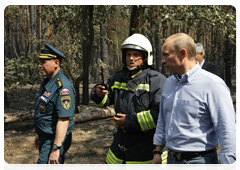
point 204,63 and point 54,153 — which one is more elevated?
point 204,63

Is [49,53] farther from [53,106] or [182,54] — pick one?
[182,54]

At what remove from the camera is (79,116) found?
8133 millimetres

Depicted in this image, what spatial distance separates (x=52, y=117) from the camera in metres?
2.88

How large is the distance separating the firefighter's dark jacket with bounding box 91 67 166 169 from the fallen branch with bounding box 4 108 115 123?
5518mm

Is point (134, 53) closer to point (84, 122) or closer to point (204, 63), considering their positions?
point (204, 63)

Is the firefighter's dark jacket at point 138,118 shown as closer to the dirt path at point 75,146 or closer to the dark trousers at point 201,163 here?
the dark trousers at point 201,163

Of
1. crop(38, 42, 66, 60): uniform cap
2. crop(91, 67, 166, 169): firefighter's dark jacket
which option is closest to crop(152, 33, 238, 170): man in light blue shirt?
crop(91, 67, 166, 169): firefighter's dark jacket

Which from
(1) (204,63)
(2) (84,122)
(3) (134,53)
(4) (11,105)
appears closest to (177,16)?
(1) (204,63)

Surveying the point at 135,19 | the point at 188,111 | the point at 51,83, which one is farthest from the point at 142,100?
the point at 135,19

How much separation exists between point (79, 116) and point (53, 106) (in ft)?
17.5

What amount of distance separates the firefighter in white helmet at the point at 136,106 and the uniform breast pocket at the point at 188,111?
55cm

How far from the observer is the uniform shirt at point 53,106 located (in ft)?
9.29

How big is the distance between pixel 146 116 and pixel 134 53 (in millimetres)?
705

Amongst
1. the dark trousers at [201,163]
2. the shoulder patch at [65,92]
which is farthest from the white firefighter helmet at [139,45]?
the dark trousers at [201,163]
